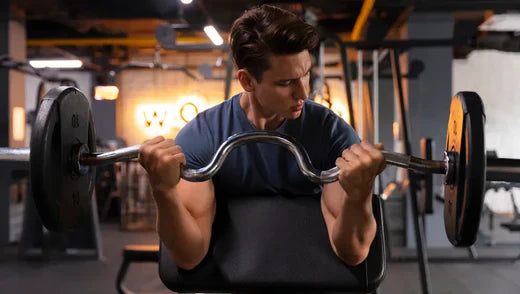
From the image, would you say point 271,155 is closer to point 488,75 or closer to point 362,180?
point 362,180

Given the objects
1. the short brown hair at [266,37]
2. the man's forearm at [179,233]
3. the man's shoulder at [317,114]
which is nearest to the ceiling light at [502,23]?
the man's shoulder at [317,114]

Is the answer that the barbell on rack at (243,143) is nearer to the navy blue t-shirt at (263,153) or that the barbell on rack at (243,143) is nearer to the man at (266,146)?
the man at (266,146)

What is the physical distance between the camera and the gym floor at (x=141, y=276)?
3.94 metres

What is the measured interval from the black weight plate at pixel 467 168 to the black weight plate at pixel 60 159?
0.79 m

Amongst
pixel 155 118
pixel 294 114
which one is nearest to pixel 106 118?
pixel 155 118

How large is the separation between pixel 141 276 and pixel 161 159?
347cm

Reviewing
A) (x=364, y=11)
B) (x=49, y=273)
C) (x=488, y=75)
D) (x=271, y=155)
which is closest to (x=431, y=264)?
(x=364, y=11)

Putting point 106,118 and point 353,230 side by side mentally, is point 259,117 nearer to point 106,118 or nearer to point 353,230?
point 353,230

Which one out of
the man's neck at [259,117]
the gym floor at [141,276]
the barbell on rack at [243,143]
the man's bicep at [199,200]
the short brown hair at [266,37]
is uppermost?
the short brown hair at [266,37]

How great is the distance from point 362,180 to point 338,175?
5cm

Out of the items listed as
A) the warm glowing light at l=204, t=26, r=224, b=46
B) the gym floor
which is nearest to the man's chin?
the warm glowing light at l=204, t=26, r=224, b=46

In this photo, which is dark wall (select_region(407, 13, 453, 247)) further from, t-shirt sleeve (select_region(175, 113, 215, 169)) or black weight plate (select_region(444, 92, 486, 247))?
black weight plate (select_region(444, 92, 486, 247))

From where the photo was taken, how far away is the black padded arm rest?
1.23m

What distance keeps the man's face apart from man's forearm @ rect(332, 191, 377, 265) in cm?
28
